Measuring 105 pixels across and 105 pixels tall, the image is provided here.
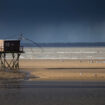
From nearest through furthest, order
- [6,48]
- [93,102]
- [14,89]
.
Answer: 1. [93,102]
2. [14,89]
3. [6,48]

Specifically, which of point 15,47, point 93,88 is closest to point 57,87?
point 93,88

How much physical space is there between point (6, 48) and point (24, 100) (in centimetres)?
907

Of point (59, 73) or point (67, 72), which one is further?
point (67, 72)

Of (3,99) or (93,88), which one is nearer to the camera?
(3,99)

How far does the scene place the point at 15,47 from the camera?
17078 millimetres

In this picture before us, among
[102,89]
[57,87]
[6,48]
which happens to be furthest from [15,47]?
[102,89]

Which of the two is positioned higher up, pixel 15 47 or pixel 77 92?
pixel 15 47

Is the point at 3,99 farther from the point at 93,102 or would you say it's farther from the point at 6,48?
the point at 6,48

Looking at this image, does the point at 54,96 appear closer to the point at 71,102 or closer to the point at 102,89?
the point at 71,102

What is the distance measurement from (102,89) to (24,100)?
2.89 metres

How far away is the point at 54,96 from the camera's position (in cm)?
872

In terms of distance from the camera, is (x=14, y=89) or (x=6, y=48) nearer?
(x=14, y=89)

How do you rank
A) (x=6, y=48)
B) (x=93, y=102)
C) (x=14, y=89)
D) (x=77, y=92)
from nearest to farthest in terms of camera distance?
(x=93, y=102) → (x=77, y=92) → (x=14, y=89) → (x=6, y=48)

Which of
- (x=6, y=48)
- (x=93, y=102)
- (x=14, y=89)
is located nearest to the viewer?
(x=93, y=102)
